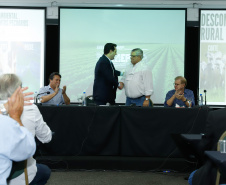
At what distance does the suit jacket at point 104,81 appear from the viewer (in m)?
4.54

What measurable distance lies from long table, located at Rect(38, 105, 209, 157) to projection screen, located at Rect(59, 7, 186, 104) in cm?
230

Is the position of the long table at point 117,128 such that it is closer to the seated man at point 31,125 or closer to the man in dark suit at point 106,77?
the man in dark suit at point 106,77

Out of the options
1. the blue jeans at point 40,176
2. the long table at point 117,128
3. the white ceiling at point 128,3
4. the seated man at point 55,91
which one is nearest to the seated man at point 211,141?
the blue jeans at point 40,176

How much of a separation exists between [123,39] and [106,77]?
1.74 m

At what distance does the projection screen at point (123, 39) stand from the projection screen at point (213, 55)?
1.22 feet

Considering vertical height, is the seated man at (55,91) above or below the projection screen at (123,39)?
below

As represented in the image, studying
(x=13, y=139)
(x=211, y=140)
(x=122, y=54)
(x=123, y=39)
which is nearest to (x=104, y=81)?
(x=122, y=54)

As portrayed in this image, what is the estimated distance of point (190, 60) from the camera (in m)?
6.05

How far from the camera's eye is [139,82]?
4.76 meters

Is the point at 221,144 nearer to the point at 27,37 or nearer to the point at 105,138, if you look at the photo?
the point at 105,138

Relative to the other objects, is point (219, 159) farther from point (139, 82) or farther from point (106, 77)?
point (139, 82)

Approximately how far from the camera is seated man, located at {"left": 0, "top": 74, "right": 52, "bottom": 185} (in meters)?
1.86

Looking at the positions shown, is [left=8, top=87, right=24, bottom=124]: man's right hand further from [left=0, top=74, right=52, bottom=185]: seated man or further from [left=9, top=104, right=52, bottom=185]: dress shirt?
[left=9, top=104, right=52, bottom=185]: dress shirt

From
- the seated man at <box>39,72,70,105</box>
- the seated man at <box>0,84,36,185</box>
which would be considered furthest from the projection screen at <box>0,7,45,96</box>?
the seated man at <box>0,84,36,185</box>
